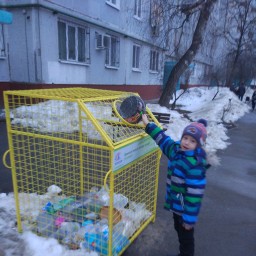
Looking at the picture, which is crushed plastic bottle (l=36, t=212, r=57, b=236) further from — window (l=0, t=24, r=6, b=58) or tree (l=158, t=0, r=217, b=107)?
tree (l=158, t=0, r=217, b=107)

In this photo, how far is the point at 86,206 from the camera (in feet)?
9.39

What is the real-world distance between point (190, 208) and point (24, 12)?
8.65 m

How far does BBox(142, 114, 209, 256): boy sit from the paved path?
54 centimetres

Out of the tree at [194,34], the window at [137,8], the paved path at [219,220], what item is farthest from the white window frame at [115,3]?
the paved path at [219,220]

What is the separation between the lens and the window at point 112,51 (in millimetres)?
12558

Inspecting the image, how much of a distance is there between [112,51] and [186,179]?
1180cm

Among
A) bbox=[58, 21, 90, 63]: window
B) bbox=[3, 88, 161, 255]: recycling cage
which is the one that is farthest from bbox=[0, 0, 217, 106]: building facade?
bbox=[3, 88, 161, 255]: recycling cage

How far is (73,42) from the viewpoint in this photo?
10.2 m

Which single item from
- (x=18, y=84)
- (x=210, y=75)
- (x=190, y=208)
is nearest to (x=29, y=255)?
(x=190, y=208)

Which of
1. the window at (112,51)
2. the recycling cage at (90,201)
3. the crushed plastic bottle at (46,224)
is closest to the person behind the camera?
the recycling cage at (90,201)

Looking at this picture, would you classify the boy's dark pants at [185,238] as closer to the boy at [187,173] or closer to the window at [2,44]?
the boy at [187,173]

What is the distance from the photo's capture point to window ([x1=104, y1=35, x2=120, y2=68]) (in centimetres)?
1256

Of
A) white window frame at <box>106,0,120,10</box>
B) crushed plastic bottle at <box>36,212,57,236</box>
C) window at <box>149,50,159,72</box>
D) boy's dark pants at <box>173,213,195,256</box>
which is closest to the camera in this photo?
boy's dark pants at <box>173,213,195,256</box>

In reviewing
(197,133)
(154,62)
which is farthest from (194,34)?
(197,133)
